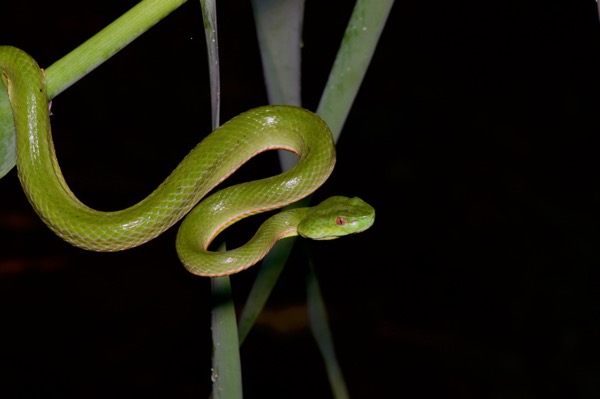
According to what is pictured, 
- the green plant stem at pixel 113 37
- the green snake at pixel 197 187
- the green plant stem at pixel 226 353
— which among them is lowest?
the green plant stem at pixel 226 353

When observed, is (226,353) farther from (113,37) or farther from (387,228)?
(387,228)

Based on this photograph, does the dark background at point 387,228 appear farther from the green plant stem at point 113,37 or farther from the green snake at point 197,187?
the green plant stem at point 113,37

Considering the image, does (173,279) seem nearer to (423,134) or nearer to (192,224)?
(423,134)

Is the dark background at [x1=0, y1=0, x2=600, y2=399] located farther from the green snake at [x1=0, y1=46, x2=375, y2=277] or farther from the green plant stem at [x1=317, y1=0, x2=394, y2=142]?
the green plant stem at [x1=317, y1=0, x2=394, y2=142]

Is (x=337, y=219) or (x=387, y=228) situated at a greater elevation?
(x=387, y=228)

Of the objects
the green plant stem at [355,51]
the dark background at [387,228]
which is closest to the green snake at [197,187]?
the green plant stem at [355,51]

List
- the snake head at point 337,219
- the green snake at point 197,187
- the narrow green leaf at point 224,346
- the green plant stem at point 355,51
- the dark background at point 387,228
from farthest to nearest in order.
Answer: the dark background at point 387,228
the snake head at point 337,219
the green snake at point 197,187
the green plant stem at point 355,51
the narrow green leaf at point 224,346

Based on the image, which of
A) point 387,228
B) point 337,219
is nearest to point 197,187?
point 337,219

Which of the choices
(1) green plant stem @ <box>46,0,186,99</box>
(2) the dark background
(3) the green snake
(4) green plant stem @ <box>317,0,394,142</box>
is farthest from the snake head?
(2) the dark background
